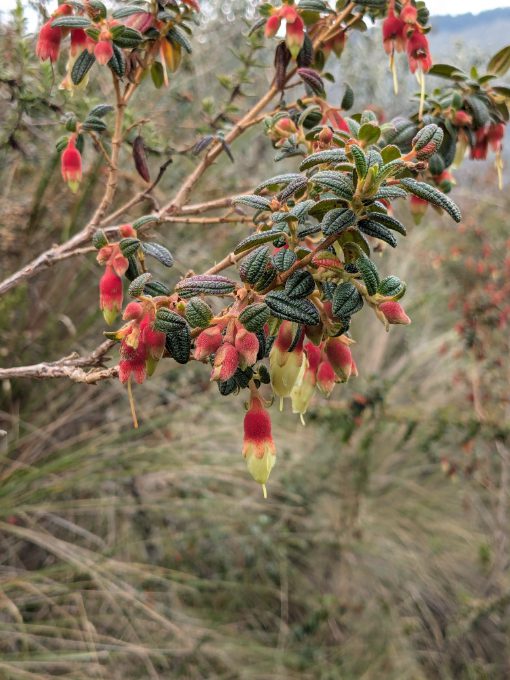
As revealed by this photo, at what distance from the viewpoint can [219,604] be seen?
1.73 m

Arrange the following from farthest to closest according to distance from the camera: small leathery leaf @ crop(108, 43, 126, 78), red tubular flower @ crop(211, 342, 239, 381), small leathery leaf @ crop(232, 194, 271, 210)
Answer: small leathery leaf @ crop(108, 43, 126, 78) → small leathery leaf @ crop(232, 194, 271, 210) → red tubular flower @ crop(211, 342, 239, 381)

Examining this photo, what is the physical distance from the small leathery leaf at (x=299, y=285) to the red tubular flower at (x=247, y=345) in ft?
0.13

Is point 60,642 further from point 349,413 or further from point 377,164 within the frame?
point 377,164

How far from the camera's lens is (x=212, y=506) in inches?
64.9

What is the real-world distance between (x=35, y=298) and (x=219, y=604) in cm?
97

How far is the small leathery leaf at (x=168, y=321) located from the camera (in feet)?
1.37

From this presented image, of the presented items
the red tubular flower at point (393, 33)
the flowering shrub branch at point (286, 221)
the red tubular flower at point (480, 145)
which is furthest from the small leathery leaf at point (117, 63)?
the red tubular flower at point (480, 145)

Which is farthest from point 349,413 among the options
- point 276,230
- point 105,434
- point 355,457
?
point 276,230

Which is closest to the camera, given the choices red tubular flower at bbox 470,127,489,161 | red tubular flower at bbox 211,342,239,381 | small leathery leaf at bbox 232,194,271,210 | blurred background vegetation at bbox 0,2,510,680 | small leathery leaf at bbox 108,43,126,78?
red tubular flower at bbox 211,342,239,381

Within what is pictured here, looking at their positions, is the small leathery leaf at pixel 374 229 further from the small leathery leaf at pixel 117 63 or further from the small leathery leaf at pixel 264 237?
the small leathery leaf at pixel 117 63

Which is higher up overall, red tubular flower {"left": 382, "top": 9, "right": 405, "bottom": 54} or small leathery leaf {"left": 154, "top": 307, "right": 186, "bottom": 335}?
red tubular flower {"left": 382, "top": 9, "right": 405, "bottom": 54}

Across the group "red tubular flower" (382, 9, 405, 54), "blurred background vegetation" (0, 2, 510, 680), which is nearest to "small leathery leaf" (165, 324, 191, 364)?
"red tubular flower" (382, 9, 405, 54)

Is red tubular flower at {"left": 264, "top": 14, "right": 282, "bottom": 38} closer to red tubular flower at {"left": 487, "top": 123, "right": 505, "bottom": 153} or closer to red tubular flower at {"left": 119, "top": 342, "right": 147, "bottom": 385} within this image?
red tubular flower at {"left": 487, "top": 123, "right": 505, "bottom": 153}

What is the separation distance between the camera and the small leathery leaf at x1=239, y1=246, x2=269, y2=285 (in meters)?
0.43
